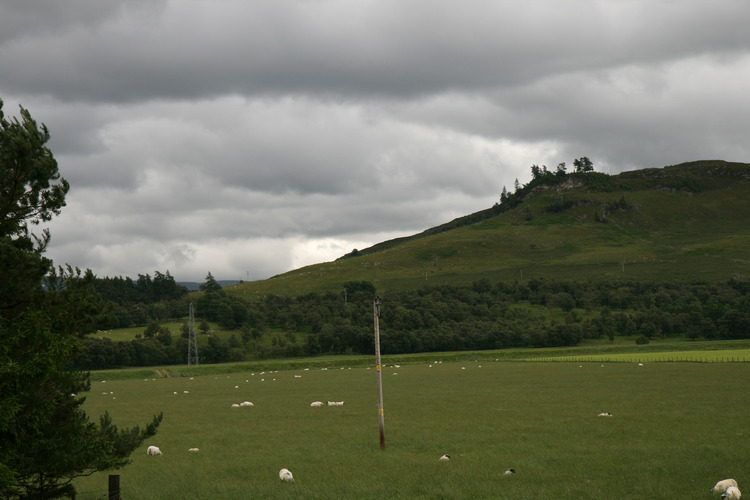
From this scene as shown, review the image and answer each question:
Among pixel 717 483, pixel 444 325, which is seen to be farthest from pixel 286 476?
pixel 444 325

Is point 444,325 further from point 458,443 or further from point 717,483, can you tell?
point 717,483

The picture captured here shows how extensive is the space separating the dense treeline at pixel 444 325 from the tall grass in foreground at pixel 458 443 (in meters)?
86.1

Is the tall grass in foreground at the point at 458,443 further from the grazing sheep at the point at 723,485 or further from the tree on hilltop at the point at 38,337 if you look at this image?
the tree on hilltop at the point at 38,337

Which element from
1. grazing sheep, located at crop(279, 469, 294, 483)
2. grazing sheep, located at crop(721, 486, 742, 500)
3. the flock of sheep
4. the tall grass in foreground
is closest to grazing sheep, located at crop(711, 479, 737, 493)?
the flock of sheep

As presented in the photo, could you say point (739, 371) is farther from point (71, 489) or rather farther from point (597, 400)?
point (71, 489)

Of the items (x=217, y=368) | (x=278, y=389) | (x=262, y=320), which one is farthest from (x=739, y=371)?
(x=262, y=320)

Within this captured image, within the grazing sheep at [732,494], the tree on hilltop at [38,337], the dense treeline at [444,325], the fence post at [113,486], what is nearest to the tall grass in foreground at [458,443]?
the grazing sheep at [732,494]

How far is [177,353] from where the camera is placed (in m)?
143

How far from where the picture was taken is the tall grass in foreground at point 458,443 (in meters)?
24.3

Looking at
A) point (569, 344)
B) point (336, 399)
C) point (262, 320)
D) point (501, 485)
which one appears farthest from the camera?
point (262, 320)

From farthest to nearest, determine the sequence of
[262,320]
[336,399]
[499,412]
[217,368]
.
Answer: [262,320]
[217,368]
[336,399]
[499,412]

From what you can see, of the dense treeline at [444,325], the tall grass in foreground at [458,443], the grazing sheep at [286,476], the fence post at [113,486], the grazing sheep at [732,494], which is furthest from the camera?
the dense treeline at [444,325]

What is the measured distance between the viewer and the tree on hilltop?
674 inches

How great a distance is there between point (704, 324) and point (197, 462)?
157183mm
